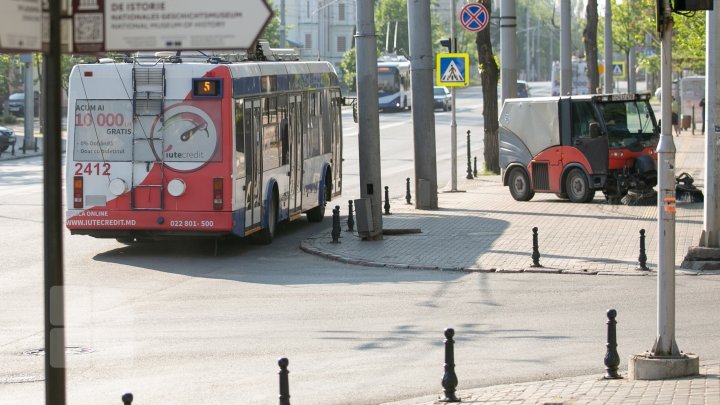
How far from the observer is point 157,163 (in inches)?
745

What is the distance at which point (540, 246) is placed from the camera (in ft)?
66.1

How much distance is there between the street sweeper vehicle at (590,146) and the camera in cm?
2622

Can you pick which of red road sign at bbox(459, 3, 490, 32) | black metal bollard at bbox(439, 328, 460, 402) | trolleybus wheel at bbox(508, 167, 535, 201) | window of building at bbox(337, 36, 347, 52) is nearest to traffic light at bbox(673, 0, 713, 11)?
black metal bollard at bbox(439, 328, 460, 402)

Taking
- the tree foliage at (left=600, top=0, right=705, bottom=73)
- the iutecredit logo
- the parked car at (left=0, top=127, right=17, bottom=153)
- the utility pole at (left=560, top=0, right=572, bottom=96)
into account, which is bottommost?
the iutecredit logo

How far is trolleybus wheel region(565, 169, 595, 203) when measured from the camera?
87.7 ft

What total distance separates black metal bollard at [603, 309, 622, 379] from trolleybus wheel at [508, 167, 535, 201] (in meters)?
17.7

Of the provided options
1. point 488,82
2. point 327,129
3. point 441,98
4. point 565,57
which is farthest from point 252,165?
point 441,98

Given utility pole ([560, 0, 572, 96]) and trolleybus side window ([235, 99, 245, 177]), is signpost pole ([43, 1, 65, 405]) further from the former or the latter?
utility pole ([560, 0, 572, 96])

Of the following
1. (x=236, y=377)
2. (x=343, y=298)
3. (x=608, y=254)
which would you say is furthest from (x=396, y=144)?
(x=236, y=377)

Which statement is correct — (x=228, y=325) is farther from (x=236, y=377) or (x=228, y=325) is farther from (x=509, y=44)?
(x=509, y=44)

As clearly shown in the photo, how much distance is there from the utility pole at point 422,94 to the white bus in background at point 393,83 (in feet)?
175

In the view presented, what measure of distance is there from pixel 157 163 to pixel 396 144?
33331 mm

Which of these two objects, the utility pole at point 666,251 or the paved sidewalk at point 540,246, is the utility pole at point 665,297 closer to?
the utility pole at point 666,251

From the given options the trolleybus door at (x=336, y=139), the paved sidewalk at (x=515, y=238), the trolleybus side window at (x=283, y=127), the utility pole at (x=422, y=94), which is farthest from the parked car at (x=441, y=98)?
the trolleybus side window at (x=283, y=127)
